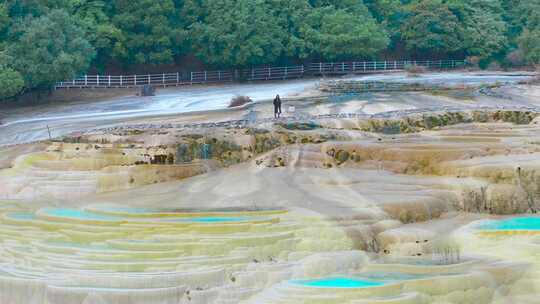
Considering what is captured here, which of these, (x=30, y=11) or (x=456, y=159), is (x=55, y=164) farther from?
(x=30, y=11)

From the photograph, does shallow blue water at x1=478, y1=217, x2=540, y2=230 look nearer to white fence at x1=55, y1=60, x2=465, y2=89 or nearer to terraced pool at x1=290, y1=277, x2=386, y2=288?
terraced pool at x1=290, y1=277, x2=386, y2=288

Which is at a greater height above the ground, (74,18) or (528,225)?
(74,18)

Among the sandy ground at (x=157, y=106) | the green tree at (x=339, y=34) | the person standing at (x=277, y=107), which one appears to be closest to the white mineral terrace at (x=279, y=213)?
the person standing at (x=277, y=107)

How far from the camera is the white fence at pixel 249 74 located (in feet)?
188

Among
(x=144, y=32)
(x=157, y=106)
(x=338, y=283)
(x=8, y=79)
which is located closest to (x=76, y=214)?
(x=338, y=283)

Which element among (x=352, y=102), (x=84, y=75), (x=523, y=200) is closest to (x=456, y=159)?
(x=523, y=200)

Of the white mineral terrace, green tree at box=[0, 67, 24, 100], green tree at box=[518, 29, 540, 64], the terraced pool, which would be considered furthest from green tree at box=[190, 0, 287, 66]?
the terraced pool

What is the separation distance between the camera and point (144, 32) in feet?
194

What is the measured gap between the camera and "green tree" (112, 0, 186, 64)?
5778 cm

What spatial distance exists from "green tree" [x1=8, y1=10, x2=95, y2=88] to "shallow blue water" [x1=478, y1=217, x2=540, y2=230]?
95.1ft

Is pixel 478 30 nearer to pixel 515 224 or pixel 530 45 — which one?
pixel 530 45

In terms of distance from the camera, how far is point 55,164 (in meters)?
28.6

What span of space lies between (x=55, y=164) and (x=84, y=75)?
2813 cm

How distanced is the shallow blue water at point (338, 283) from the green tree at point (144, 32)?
135 ft
